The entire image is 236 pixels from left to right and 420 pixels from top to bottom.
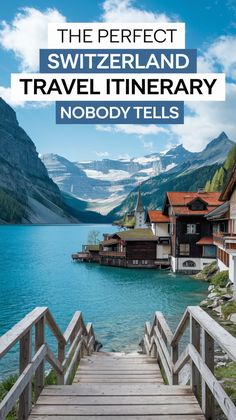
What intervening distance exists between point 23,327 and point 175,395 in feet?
8.14

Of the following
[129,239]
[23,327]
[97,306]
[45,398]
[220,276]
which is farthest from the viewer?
[129,239]

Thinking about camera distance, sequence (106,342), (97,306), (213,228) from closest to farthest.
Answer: (106,342) → (97,306) → (213,228)

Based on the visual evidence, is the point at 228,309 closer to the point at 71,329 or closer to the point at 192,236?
the point at 71,329

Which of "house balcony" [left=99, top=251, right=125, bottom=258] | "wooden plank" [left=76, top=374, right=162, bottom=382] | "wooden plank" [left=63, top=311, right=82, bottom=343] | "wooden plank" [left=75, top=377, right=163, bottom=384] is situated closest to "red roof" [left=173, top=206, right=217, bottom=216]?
"house balcony" [left=99, top=251, right=125, bottom=258]

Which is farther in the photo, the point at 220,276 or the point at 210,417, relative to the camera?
the point at 220,276

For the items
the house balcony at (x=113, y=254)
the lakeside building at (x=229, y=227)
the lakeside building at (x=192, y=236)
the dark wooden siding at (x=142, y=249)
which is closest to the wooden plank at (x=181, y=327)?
the lakeside building at (x=229, y=227)

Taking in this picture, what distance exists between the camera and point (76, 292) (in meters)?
41.0

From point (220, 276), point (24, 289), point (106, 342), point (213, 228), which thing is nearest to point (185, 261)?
point (213, 228)

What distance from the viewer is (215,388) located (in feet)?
14.1

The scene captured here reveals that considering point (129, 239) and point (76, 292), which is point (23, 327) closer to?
point (76, 292)

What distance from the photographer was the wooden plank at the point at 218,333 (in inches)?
→ 147

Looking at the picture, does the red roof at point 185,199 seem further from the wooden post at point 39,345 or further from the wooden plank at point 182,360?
the wooden post at point 39,345

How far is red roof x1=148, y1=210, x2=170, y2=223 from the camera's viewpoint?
6128 centimetres

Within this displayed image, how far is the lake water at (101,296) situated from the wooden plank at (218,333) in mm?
13562
